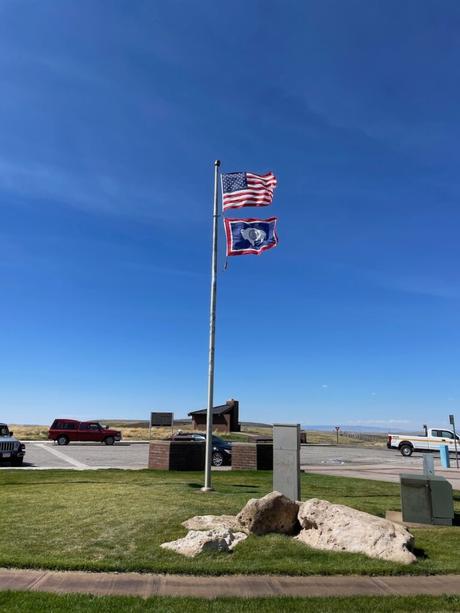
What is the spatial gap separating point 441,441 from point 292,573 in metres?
33.0

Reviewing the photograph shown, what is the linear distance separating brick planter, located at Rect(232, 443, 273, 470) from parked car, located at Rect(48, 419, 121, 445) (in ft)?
69.2

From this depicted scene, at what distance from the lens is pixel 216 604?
5.39m

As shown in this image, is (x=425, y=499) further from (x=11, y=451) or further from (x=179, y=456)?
(x=11, y=451)

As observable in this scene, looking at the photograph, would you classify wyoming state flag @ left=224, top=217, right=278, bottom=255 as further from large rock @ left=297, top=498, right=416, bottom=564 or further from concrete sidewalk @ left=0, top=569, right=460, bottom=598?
concrete sidewalk @ left=0, top=569, right=460, bottom=598

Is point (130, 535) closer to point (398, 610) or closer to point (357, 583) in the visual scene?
point (357, 583)

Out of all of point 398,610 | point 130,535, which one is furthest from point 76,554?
point 398,610

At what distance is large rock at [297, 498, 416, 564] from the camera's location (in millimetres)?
7284

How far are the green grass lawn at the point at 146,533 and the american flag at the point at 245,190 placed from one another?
7.45m

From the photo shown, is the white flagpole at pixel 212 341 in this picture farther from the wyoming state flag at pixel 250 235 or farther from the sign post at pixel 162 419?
the sign post at pixel 162 419

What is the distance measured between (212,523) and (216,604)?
325cm

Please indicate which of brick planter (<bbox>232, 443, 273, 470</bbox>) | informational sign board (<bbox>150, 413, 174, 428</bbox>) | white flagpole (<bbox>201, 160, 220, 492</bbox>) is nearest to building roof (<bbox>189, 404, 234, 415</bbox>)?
informational sign board (<bbox>150, 413, 174, 428</bbox>)

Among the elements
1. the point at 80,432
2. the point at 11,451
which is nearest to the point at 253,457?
the point at 11,451

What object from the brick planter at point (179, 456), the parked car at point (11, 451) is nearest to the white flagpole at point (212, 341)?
the brick planter at point (179, 456)

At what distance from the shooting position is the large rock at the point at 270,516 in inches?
323
